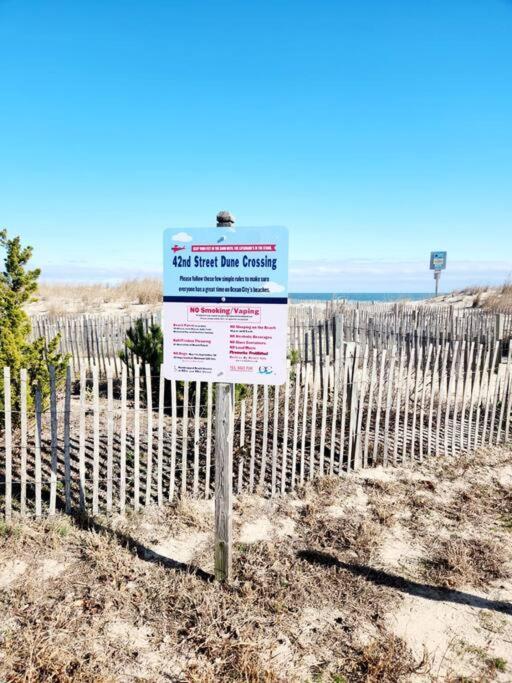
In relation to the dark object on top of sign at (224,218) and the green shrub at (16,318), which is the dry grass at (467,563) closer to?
the dark object on top of sign at (224,218)

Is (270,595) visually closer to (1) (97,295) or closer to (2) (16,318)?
(2) (16,318)

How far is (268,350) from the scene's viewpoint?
307 centimetres

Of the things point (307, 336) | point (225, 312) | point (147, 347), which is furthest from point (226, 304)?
point (307, 336)

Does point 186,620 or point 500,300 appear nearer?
point 186,620

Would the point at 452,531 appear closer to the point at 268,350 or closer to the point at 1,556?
the point at 268,350

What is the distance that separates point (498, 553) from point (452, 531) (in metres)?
0.43

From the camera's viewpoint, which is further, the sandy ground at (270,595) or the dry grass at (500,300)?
the dry grass at (500,300)

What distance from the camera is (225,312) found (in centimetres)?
309

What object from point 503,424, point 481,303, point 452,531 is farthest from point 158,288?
point 452,531

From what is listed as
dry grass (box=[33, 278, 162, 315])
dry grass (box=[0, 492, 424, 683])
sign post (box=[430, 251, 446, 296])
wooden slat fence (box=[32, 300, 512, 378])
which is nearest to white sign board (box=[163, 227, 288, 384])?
dry grass (box=[0, 492, 424, 683])

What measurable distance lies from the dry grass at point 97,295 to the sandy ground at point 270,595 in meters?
19.9

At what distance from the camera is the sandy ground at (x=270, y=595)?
2.55 metres

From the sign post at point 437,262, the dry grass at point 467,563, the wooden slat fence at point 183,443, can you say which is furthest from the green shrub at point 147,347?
the sign post at point 437,262

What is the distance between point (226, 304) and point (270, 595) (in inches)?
80.4
